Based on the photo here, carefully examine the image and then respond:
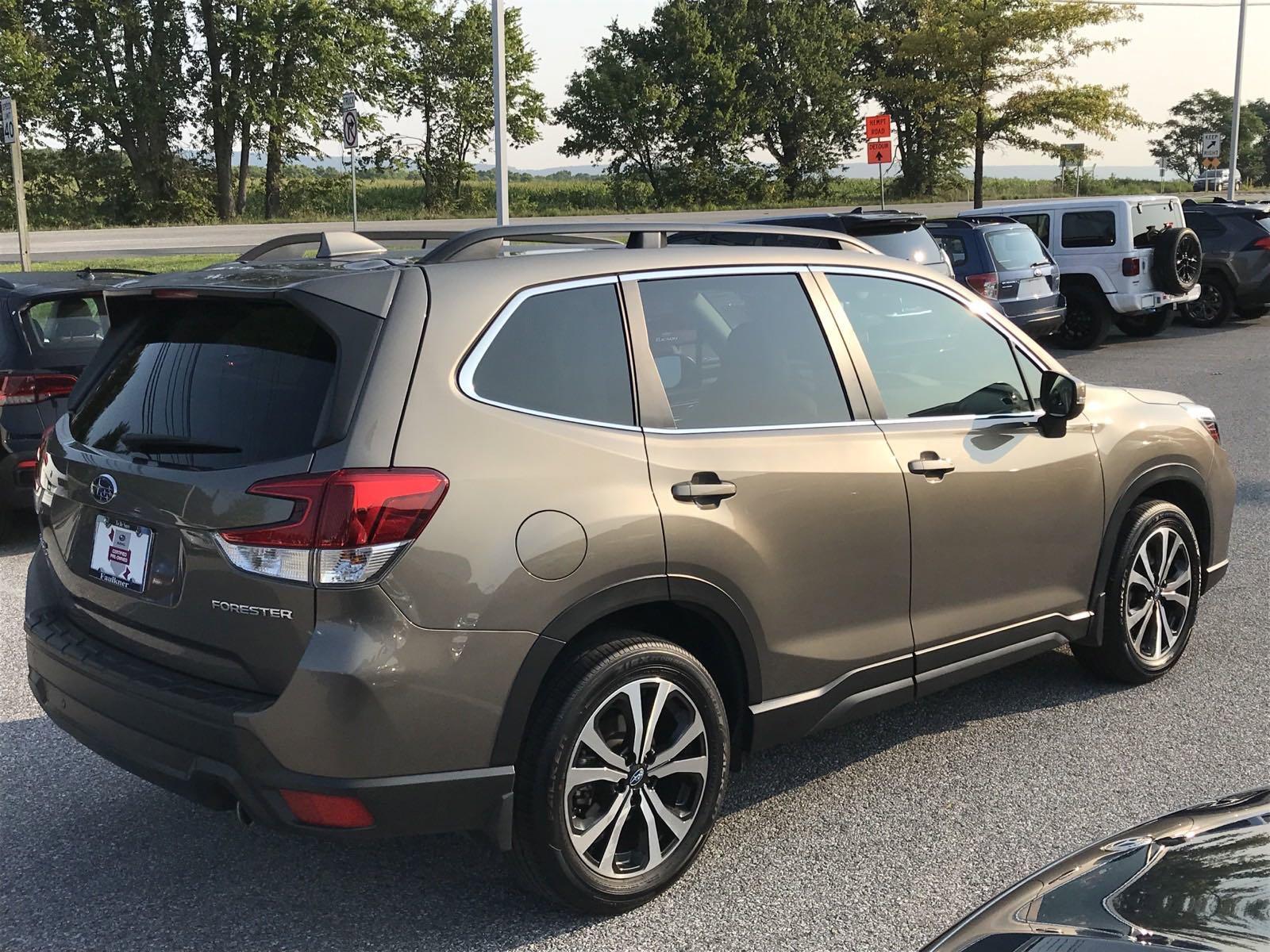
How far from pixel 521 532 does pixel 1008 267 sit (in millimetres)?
13318

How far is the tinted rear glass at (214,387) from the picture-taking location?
3080mm

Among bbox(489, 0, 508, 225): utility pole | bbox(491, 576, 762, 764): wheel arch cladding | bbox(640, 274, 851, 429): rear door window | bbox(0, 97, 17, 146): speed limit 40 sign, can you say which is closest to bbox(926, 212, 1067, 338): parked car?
bbox(489, 0, 508, 225): utility pole

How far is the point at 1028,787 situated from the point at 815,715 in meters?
0.85

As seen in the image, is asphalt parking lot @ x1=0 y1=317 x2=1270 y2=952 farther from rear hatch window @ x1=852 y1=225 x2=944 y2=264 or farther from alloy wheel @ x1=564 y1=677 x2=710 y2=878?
rear hatch window @ x1=852 y1=225 x2=944 y2=264

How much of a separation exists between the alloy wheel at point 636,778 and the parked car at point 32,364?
198 inches

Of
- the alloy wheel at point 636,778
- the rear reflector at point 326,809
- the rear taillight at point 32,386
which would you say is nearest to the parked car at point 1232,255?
the rear taillight at point 32,386

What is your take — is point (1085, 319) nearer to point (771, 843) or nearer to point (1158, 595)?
point (1158, 595)

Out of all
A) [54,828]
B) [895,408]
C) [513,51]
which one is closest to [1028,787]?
[895,408]

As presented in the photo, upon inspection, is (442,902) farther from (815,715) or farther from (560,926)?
(815,715)

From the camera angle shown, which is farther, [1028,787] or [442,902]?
[1028,787]

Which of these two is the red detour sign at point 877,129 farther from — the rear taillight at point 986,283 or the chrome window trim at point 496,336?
the chrome window trim at point 496,336

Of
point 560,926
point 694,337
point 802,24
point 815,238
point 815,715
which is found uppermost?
point 802,24

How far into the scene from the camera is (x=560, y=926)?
335 centimetres

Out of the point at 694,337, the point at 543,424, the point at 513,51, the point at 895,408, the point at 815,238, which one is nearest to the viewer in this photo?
the point at 543,424
